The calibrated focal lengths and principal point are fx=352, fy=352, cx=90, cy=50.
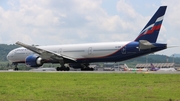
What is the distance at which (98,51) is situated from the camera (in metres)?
48.5

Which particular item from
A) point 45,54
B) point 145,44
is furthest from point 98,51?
point 45,54

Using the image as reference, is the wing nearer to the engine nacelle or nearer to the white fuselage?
the engine nacelle

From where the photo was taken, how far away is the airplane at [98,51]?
149 ft

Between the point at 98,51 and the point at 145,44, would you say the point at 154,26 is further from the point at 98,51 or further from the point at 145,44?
the point at 98,51

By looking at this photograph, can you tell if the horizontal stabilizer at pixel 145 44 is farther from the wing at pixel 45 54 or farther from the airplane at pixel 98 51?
the wing at pixel 45 54

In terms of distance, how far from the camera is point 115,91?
17.3m

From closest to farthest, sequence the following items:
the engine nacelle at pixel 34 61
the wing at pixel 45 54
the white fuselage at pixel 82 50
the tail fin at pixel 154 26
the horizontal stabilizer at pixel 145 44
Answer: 1. the horizontal stabilizer at pixel 145 44
2. the tail fin at pixel 154 26
3. the white fuselage at pixel 82 50
4. the wing at pixel 45 54
5. the engine nacelle at pixel 34 61

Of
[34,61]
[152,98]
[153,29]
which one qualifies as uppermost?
[153,29]

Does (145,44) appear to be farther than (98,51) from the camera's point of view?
No

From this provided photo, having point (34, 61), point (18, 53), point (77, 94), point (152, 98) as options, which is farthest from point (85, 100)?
point (18, 53)

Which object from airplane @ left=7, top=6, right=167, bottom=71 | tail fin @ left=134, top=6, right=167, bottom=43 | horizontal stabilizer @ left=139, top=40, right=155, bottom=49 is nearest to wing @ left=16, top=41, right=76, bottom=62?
airplane @ left=7, top=6, right=167, bottom=71

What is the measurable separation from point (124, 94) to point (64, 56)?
3568cm

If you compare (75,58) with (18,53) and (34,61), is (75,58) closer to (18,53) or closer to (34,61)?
(34,61)

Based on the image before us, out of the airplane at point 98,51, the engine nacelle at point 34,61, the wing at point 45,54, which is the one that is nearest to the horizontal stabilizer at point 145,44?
the airplane at point 98,51
